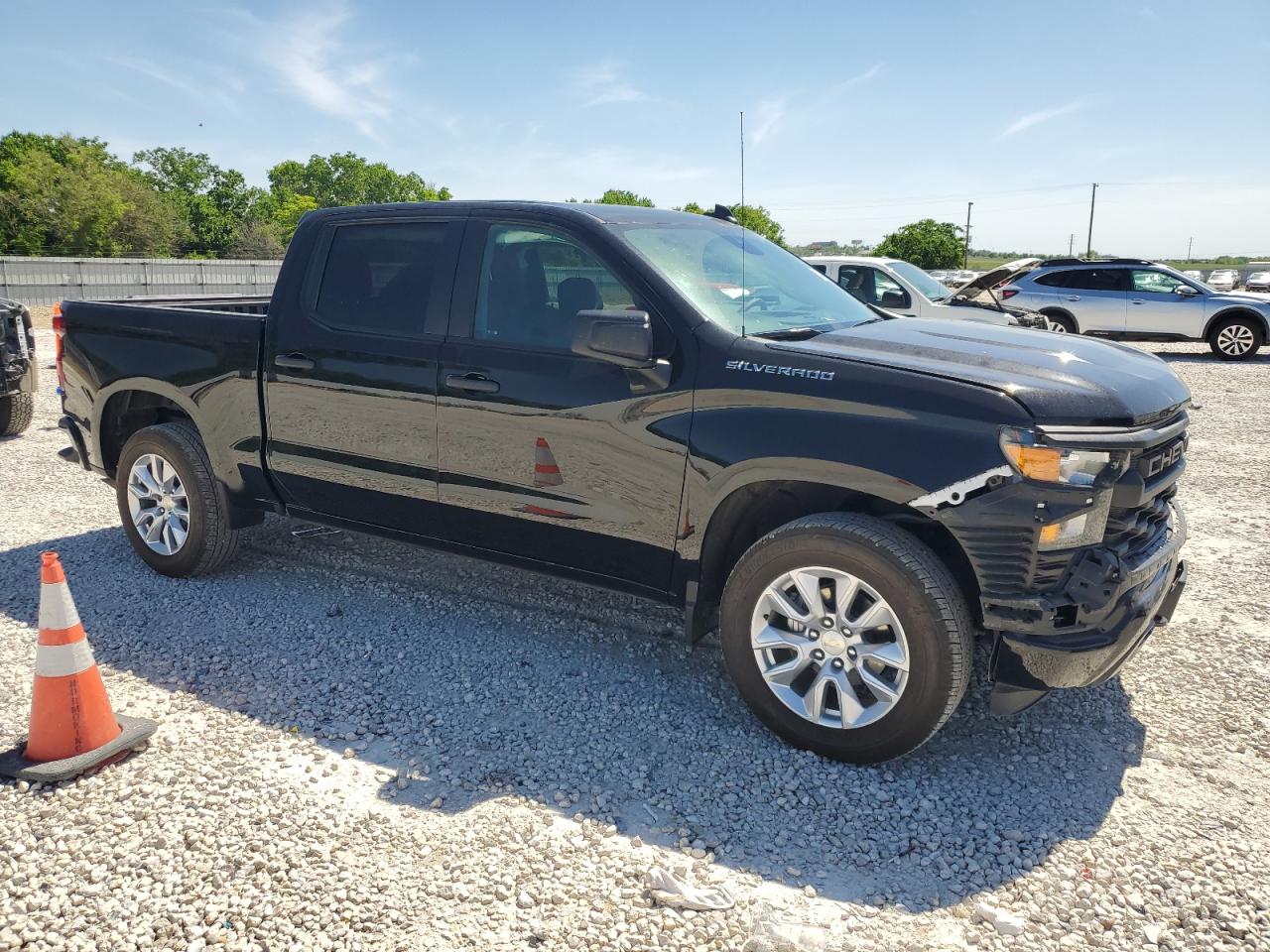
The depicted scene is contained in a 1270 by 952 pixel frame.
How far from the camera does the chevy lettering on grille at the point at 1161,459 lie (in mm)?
3207

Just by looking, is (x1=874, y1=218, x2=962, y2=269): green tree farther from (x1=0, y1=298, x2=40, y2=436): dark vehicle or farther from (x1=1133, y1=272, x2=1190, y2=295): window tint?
(x1=0, y1=298, x2=40, y2=436): dark vehicle

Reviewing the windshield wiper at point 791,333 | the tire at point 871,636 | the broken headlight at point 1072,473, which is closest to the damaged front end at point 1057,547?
the broken headlight at point 1072,473

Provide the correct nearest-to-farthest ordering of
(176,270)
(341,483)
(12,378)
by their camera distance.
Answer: (341,483)
(12,378)
(176,270)

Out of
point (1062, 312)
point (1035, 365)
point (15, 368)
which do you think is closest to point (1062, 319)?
point (1062, 312)

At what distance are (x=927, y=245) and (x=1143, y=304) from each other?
54.0 m

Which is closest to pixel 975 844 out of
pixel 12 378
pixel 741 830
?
pixel 741 830

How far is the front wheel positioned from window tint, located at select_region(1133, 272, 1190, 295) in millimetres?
1019

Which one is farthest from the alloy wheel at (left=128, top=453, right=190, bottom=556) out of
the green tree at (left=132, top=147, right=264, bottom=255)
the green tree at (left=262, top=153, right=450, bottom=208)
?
the green tree at (left=262, top=153, right=450, bottom=208)

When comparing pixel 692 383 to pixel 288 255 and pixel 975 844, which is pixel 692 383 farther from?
pixel 288 255

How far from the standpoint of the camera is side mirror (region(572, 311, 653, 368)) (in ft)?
11.5

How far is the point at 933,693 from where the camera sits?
10.5 ft

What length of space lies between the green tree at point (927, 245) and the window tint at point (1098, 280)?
5181cm

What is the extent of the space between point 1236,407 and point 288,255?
11.3 m

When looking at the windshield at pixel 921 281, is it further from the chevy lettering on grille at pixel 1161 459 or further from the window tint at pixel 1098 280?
the chevy lettering on grille at pixel 1161 459
